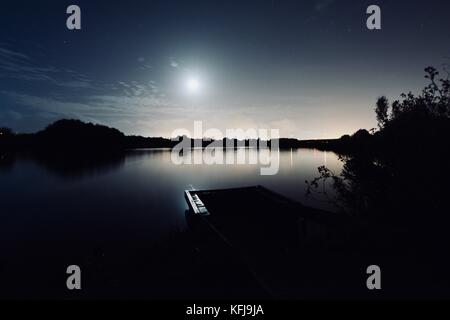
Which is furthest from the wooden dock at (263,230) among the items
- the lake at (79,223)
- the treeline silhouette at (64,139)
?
the treeline silhouette at (64,139)

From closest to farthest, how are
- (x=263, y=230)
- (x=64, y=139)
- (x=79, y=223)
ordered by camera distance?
(x=263, y=230)
(x=79, y=223)
(x=64, y=139)

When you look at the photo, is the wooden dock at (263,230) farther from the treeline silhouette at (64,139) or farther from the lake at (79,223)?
the treeline silhouette at (64,139)

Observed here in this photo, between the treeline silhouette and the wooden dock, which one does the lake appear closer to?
the wooden dock

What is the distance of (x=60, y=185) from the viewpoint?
43.9 meters

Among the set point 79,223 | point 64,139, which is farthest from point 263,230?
point 64,139

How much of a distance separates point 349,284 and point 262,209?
33.0 ft

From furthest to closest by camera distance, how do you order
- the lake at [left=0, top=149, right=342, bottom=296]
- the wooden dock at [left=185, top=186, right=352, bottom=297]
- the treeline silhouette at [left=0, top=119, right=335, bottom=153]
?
the treeline silhouette at [left=0, top=119, right=335, bottom=153] < the lake at [left=0, top=149, right=342, bottom=296] < the wooden dock at [left=185, top=186, right=352, bottom=297]

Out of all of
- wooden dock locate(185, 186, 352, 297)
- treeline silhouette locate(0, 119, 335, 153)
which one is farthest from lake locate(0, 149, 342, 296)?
treeline silhouette locate(0, 119, 335, 153)

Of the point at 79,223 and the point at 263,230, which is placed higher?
the point at 263,230

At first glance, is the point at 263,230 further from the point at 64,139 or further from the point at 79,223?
the point at 64,139
